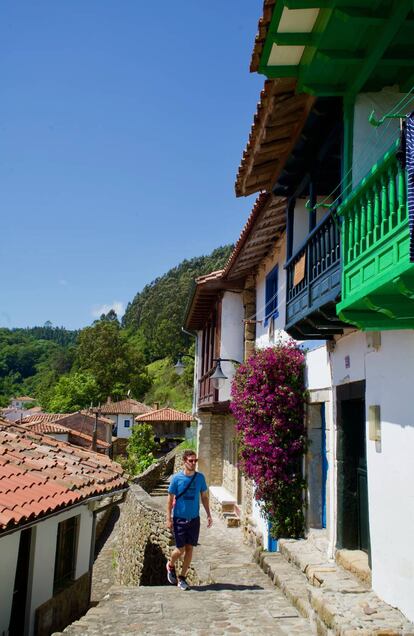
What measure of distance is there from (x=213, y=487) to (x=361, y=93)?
15.6m

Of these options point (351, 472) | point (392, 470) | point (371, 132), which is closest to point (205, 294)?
point (351, 472)

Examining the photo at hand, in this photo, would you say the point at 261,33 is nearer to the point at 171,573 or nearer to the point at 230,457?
the point at 171,573

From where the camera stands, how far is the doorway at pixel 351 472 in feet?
21.0

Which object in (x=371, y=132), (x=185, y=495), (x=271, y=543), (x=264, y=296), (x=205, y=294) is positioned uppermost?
(x=205, y=294)

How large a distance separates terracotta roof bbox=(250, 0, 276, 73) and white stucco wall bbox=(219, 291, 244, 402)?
913 cm

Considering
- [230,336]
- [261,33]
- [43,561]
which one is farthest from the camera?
[230,336]

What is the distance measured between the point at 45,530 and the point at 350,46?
7092 millimetres

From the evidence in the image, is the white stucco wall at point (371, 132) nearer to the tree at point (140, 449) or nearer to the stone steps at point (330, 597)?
the stone steps at point (330, 597)

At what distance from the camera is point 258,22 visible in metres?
4.54

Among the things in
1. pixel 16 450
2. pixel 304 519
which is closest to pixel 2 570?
pixel 16 450

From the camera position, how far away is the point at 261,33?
15.1 feet

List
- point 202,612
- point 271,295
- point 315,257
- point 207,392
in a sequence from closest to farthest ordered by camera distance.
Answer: point 202,612, point 315,257, point 271,295, point 207,392

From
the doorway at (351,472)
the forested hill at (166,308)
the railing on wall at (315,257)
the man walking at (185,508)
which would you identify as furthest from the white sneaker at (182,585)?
the forested hill at (166,308)

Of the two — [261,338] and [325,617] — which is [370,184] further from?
[261,338]
